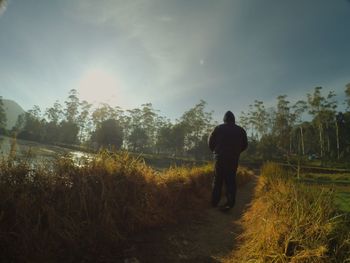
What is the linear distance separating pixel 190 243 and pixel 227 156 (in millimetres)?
2031

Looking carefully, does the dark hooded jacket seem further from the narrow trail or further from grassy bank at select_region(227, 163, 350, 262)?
grassy bank at select_region(227, 163, 350, 262)

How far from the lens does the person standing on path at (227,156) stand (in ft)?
15.0

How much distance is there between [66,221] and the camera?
7.69 ft

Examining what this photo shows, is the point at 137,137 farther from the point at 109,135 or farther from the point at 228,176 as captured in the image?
the point at 228,176

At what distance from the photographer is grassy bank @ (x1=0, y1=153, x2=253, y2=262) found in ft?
6.88

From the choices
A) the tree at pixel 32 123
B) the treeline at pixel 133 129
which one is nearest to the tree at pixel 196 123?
the treeline at pixel 133 129

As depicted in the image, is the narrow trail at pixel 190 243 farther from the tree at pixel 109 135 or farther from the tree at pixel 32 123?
the tree at pixel 32 123

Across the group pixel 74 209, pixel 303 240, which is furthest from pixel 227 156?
pixel 74 209

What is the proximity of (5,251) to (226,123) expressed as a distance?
4.15 meters

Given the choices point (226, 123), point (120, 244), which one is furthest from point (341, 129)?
point (120, 244)

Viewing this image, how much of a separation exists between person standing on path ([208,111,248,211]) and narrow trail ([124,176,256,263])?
643 mm

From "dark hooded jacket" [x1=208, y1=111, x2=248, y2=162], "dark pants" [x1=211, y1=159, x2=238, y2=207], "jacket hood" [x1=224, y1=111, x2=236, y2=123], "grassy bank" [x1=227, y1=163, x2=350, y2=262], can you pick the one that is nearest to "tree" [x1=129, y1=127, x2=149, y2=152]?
"jacket hood" [x1=224, y1=111, x2=236, y2=123]

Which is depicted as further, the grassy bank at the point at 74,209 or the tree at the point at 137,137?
the tree at the point at 137,137

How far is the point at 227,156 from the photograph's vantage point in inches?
180
